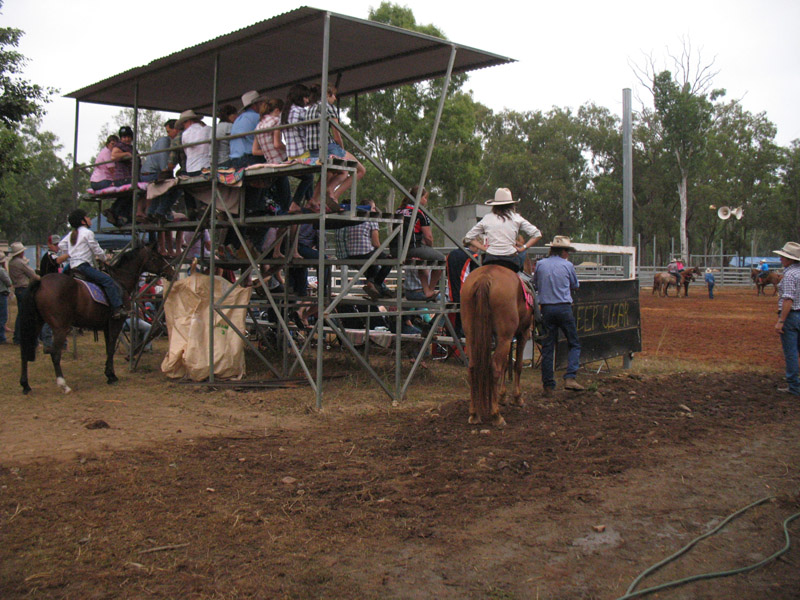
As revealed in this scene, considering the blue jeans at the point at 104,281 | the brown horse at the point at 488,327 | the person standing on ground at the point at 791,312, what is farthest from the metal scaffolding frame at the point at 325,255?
the person standing on ground at the point at 791,312

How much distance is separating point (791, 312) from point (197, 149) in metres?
8.50

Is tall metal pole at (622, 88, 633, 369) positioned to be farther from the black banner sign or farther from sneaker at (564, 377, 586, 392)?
sneaker at (564, 377, 586, 392)

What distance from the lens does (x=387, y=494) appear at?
527 centimetres

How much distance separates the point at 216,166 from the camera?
10.0m

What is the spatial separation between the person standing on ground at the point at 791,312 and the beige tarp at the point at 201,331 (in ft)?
Result: 23.7

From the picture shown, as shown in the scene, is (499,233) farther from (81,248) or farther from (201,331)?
(81,248)

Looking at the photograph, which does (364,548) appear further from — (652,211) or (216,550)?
(652,211)

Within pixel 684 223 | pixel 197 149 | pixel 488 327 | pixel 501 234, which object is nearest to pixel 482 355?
pixel 488 327

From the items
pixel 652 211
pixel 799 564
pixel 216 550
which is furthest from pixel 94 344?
pixel 652 211

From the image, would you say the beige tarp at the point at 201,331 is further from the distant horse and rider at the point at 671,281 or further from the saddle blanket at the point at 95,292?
the distant horse and rider at the point at 671,281

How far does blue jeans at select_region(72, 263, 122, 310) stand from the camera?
A: 33.3ft

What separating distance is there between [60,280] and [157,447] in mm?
4314

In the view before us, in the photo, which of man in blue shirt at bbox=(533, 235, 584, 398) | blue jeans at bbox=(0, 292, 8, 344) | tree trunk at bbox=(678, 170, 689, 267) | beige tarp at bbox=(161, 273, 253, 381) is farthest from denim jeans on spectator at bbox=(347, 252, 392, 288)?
tree trunk at bbox=(678, 170, 689, 267)

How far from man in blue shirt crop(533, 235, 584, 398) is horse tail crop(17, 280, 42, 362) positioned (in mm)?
6730
